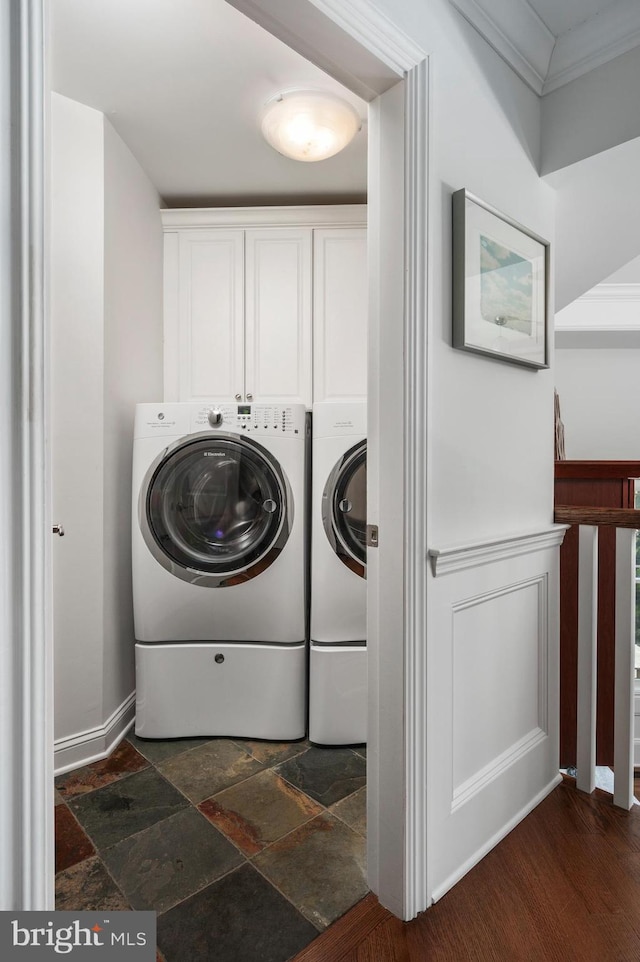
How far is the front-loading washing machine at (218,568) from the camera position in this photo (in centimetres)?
209

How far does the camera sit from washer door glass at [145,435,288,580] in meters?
2.08

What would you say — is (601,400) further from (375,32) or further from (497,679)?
(375,32)

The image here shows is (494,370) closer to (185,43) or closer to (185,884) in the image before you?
(185,43)

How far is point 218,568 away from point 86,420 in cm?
76

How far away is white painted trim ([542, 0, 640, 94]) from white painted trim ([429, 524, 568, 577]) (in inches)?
54.8

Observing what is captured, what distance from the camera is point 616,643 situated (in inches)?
67.9

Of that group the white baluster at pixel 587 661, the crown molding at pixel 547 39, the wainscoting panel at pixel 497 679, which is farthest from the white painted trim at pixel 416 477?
the white baluster at pixel 587 661

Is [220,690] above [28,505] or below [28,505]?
below

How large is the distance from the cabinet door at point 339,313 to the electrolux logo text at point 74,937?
2.15 metres

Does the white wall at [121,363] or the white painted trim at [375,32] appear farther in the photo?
the white wall at [121,363]

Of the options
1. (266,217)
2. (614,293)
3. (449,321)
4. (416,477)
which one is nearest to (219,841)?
(416,477)

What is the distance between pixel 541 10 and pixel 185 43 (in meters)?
1.08

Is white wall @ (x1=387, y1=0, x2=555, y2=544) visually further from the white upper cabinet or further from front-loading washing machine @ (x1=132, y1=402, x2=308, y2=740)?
the white upper cabinet

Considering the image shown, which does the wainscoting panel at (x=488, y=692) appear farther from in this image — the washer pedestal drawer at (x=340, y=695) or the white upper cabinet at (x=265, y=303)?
the white upper cabinet at (x=265, y=303)
